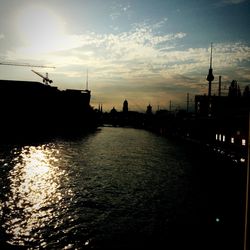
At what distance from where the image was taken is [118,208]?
30031mm

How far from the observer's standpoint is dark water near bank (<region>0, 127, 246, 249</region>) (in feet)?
72.7

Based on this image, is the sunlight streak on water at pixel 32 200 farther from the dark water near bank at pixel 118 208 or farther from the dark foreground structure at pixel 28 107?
the dark foreground structure at pixel 28 107

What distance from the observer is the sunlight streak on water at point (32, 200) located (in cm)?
2333

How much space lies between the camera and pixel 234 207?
30734mm

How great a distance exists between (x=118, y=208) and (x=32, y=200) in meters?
10.5

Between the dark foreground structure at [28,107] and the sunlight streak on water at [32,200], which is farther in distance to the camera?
the dark foreground structure at [28,107]

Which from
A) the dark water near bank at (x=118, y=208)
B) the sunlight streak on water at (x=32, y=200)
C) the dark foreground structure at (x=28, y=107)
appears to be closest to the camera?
the dark water near bank at (x=118, y=208)

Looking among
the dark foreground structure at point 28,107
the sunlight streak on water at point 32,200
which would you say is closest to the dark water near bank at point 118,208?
the sunlight streak on water at point 32,200

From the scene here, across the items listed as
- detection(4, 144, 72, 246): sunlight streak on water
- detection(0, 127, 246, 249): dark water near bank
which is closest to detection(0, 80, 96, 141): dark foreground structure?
detection(4, 144, 72, 246): sunlight streak on water

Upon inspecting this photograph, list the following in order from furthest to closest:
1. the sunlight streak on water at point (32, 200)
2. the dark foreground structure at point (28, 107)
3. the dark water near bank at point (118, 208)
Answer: the dark foreground structure at point (28, 107) < the sunlight streak on water at point (32, 200) < the dark water near bank at point (118, 208)

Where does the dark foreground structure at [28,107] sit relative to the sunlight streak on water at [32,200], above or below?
above

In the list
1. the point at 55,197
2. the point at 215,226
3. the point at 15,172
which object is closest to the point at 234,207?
the point at 215,226

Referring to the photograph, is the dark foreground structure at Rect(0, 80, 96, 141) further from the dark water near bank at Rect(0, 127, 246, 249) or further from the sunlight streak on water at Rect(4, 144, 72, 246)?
the dark water near bank at Rect(0, 127, 246, 249)

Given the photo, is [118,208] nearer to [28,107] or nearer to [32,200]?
[32,200]
